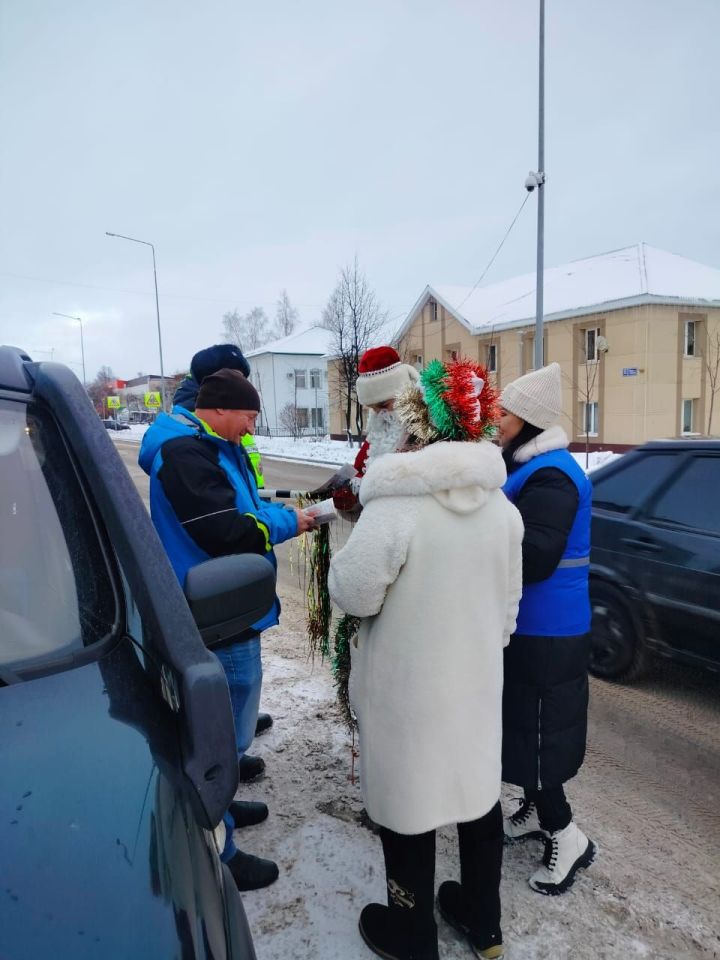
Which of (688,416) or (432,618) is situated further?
(688,416)

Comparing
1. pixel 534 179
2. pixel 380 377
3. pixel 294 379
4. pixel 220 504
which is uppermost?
pixel 534 179

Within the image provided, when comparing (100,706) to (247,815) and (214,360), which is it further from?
(247,815)

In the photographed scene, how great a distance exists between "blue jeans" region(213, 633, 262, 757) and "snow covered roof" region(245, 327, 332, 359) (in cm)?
5257

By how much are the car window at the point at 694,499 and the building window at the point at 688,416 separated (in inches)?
941

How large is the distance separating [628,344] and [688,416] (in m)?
4.12

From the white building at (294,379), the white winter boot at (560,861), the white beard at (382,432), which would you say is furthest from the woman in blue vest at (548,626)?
the white building at (294,379)

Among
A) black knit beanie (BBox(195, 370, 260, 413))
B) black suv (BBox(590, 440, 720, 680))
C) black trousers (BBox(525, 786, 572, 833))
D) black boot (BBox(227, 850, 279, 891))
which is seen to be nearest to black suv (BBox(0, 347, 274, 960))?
black knit beanie (BBox(195, 370, 260, 413))

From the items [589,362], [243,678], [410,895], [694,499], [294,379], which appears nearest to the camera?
[410,895]

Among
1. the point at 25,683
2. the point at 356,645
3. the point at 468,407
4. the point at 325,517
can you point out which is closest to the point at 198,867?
the point at 25,683

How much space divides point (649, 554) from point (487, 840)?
2411mm

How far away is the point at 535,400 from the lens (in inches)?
93.6

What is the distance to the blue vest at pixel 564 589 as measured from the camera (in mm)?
2279

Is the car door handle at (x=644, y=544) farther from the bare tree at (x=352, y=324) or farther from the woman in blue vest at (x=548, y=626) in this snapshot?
the bare tree at (x=352, y=324)

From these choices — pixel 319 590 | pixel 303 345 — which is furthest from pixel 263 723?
pixel 303 345
